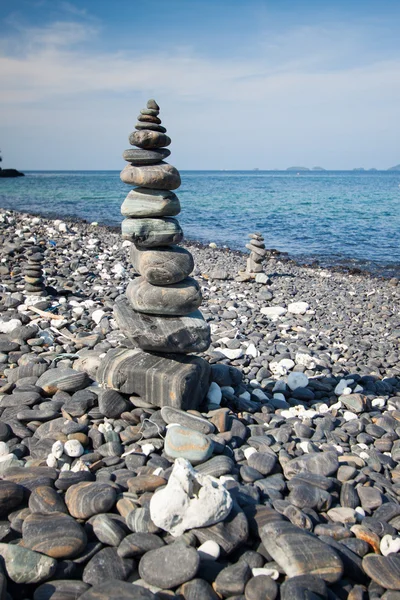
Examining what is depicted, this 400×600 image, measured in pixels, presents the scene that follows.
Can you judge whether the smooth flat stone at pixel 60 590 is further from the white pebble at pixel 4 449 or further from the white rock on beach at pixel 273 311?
the white rock on beach at pixel 273 311

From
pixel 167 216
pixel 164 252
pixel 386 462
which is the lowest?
pixel 386 462

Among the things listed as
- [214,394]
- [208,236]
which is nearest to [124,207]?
[214,394]

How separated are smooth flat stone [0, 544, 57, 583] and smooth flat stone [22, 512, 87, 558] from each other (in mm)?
85

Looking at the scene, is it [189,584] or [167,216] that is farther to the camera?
[167,216]

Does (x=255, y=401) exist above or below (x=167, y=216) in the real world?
below

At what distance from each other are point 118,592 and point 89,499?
3.10 ft

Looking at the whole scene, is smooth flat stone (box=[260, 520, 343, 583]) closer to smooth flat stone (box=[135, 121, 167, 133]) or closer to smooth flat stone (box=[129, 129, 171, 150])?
smooth flat stone (box=[129, 129, 171, 150])

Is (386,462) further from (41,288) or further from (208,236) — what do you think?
(208,236)

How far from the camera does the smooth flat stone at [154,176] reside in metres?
5.28

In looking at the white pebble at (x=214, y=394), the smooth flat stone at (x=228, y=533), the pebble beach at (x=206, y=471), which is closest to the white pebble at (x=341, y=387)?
the pebble beach at (x=206, y=471)

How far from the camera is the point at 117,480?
394cm

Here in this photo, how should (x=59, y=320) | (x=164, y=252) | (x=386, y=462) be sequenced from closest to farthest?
(x=386, y=462)
(x=164, y=252)
(x=59, y=320)

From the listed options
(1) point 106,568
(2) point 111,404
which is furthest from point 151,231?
(1) point 106,568

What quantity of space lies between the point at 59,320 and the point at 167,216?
3.50 metres
